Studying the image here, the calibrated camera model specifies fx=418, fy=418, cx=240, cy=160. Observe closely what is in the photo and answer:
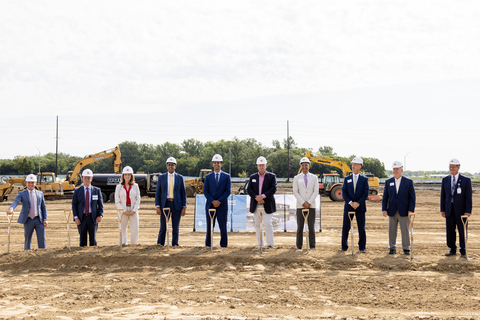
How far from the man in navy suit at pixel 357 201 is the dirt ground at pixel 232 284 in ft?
1.58

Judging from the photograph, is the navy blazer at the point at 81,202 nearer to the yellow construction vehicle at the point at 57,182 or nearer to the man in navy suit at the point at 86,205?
the man in navy suit at the point at 86,205

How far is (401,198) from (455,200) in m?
1.05

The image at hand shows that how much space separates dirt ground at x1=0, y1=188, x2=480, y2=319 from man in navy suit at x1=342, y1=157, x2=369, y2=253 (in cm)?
48

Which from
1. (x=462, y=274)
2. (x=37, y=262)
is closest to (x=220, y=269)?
(x=37, y=262)

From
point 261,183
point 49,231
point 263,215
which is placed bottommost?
point 49,231

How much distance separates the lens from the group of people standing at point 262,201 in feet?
27.0

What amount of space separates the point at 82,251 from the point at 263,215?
365 cm

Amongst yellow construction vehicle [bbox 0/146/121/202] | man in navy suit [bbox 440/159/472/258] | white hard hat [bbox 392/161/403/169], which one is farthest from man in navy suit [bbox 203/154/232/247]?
yellow construction vehicle [bbox 0/146/121/202]

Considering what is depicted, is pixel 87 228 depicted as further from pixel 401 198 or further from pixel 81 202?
pixel 401 198

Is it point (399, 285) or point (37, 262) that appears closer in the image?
point (399, 285)

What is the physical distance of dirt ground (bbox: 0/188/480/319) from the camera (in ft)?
17.1

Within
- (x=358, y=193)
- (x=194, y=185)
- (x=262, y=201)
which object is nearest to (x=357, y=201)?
(x=358, y=193)

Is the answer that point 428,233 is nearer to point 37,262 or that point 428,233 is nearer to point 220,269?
point 220,269

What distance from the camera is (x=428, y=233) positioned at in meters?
12.8
